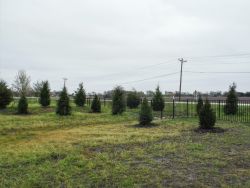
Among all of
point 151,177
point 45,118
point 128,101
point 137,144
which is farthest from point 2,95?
point 151,177

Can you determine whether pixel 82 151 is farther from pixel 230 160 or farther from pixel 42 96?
pixel 42 96

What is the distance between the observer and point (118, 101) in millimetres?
23734

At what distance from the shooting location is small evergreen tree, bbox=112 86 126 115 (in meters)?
23.7

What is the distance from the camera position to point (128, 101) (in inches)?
1345

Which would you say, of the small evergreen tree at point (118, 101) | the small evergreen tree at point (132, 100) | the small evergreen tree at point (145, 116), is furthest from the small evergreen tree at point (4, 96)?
the small evergreen tree at point (145, 116)

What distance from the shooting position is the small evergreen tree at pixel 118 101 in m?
23.7

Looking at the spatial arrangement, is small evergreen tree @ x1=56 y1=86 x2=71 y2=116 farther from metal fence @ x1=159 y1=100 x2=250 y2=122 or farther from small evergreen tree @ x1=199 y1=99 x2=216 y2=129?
small evergreen tree @ x1=199 y1=99 x2=216 y2=129

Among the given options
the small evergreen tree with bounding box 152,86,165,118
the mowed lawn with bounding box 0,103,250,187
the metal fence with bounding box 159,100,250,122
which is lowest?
the mowed lawn with bounding box 0,103,250,187

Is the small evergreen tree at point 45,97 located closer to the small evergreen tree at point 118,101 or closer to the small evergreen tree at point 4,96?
the small evergreen tree at point 4,96

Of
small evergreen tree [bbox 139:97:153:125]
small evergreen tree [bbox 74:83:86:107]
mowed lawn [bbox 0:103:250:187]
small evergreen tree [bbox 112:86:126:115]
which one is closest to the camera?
mowed lawn [bbox 0:103:250:187]

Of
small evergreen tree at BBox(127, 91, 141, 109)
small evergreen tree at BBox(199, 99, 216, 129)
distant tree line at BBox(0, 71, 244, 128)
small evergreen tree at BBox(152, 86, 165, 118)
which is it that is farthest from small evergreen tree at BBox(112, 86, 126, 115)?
small evergreen tree at BBox(127, 91, 141, 109)

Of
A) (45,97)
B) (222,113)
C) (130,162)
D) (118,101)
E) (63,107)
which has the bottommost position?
(130,162)

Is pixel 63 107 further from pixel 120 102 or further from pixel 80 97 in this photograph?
pixel 80 97

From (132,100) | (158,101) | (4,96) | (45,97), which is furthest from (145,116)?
(132,100)
